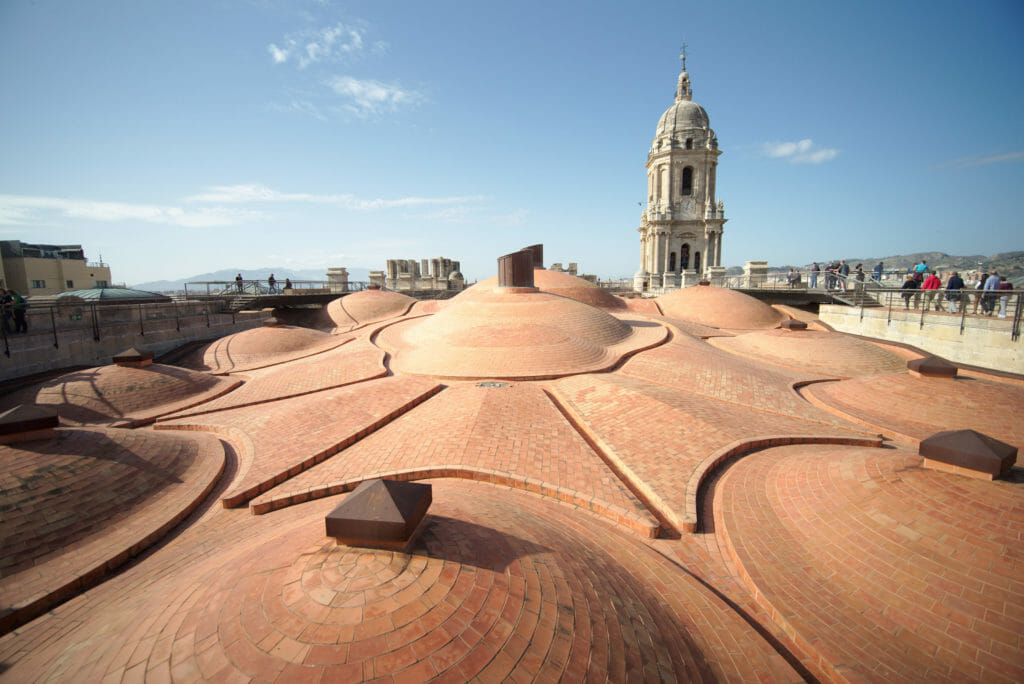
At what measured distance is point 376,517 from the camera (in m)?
3.27

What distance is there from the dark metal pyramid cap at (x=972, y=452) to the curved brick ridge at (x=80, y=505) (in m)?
10.6

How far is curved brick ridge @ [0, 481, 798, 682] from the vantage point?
269 cm

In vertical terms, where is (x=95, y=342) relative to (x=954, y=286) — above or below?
below

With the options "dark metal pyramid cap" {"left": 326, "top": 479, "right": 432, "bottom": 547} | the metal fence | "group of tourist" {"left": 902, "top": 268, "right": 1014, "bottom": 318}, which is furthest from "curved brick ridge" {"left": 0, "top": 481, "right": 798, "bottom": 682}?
the metal fence

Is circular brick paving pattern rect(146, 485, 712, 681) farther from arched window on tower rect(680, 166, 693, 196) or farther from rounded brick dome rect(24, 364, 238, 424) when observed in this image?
arched window on tower rect(680, 166, 693, 196)

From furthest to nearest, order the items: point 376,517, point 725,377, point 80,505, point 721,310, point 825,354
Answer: point 721,310, point 825,354, point 725,377, point 80,505, point 376,517

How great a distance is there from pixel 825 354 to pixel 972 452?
10.8m

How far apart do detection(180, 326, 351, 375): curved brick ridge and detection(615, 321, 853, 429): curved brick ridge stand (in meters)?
13.2

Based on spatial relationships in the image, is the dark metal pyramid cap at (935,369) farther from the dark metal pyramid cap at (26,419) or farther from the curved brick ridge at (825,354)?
the dark metal pyramid cap at (26,419)

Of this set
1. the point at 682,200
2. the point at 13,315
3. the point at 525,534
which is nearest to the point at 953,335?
the point at 525,534

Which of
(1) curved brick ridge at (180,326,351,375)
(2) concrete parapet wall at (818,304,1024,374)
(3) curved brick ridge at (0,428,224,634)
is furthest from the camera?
(1) curved brick ridge at (180,326,351,375)

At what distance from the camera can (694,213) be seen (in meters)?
37.3

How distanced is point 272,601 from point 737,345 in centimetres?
1763

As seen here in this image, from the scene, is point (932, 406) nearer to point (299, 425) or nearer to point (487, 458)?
point (487, 458)
